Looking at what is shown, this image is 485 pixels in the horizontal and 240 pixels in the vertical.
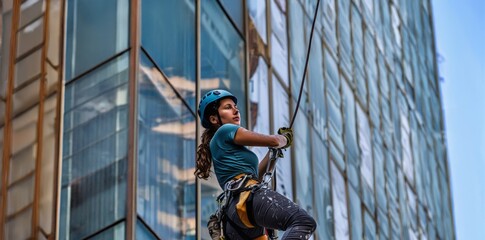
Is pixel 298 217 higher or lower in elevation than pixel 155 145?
lower

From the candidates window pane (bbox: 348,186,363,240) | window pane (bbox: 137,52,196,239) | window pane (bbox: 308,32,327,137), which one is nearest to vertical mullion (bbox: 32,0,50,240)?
window pane (bbox: 137,52,196,239)

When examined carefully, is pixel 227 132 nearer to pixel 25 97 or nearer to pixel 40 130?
pixel 40 130

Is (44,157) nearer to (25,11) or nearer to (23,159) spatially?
(23,159)

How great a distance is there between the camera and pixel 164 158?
20031 millimetres

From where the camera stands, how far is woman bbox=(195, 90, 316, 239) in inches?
490

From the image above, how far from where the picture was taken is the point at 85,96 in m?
19.8

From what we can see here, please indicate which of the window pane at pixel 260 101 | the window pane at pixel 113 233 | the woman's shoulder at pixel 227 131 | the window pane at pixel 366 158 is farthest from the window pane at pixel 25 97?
the window pane at pixel 366 158

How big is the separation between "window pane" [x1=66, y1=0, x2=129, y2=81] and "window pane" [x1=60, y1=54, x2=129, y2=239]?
0.22m

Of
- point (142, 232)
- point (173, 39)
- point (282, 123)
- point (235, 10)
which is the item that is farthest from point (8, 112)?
point (282, 123)

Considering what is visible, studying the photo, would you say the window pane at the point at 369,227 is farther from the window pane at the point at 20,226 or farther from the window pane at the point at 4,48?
the window pane at the point at 20,226

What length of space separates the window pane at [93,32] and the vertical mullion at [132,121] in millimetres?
133

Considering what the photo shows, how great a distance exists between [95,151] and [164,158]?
1084mm

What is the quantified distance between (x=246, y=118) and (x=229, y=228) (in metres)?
10.9

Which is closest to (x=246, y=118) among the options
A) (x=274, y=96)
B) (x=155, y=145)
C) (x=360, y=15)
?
(x=274, y=96)
